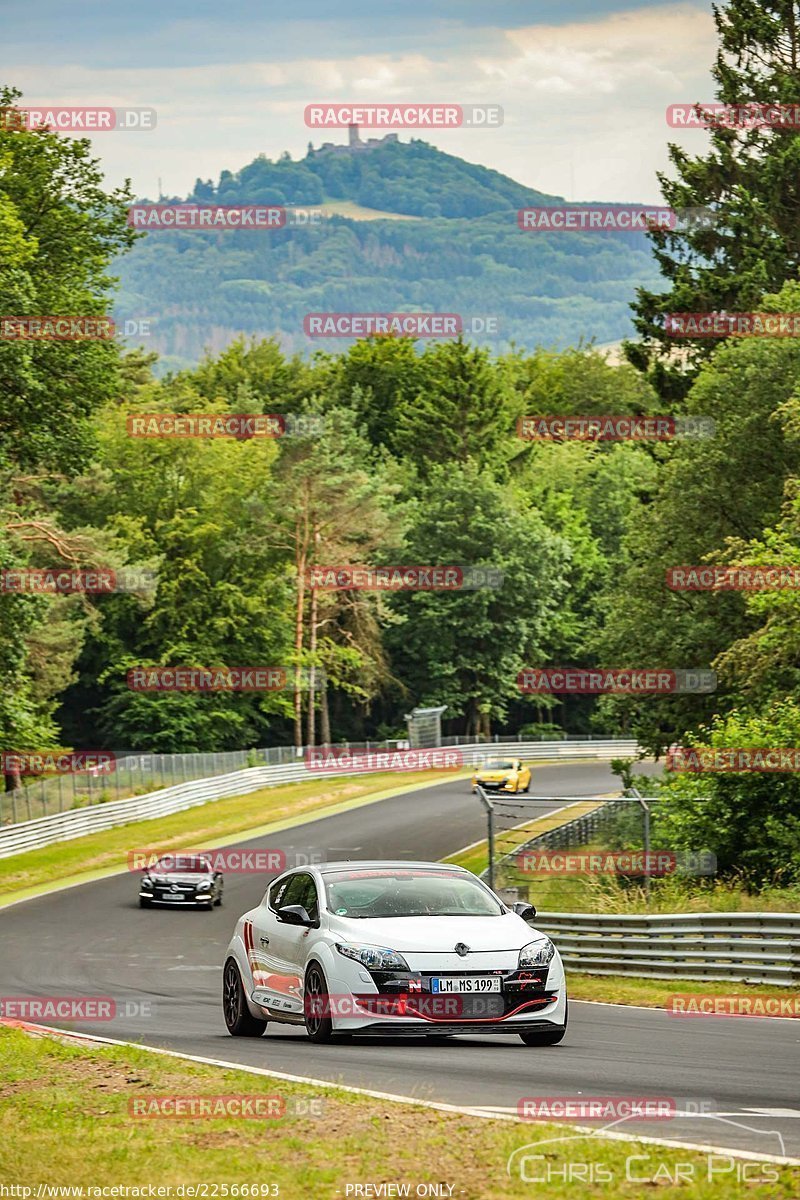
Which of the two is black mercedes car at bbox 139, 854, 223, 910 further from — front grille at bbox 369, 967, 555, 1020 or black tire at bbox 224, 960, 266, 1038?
front grille at bbox 369, 967, 555, 1020

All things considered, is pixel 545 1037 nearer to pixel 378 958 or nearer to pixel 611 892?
pixel 378 958

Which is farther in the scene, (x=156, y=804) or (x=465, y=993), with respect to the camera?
(x=156, y=804)

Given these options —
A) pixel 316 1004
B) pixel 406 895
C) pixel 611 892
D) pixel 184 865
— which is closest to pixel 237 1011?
pixel 316 1004

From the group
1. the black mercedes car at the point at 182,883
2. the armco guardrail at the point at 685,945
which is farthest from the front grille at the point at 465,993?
the black mercedes car at the point at 182,883

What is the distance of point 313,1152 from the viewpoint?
8234mm

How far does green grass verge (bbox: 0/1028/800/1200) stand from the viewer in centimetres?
739

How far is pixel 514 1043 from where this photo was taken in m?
13.5

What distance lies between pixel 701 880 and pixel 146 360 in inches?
3198

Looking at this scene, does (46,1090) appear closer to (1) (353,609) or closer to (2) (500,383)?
(1) (353,609)

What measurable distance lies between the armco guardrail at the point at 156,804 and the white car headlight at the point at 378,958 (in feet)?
121

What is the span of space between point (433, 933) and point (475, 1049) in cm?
101

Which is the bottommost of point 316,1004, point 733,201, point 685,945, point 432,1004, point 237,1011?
point 685,945

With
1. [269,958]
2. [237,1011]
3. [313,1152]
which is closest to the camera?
[313,1152]

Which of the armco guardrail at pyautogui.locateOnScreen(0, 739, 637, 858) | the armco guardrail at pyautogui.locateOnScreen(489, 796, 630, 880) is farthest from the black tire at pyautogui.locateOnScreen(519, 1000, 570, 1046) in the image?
the armco guardrail at pyautogui.locateOnScreen(0, 739, 637, 858)
